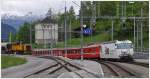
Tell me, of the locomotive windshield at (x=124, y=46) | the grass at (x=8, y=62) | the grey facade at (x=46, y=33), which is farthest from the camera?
the grey facade at (x=46, y=33)

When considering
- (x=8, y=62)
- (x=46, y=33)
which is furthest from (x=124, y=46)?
(x=8, y=62)

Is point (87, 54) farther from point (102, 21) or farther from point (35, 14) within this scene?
point (35, 14)

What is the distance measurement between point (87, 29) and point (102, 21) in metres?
7.02

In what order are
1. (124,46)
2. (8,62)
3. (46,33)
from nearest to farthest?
1. (8,62)
2. (124,46)
3. (46,33)

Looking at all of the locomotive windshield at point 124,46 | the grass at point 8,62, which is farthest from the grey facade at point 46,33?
the grass at point 8,62

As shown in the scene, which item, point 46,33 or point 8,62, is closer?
point 8,62

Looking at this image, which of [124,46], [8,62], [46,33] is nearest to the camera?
[8,62]

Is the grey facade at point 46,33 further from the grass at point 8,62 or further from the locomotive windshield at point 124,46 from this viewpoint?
the grass at point 8,62

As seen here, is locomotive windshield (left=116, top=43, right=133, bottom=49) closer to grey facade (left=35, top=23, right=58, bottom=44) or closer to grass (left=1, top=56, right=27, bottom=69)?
grey facade (left=35, top=23, right=58, bottom=44)

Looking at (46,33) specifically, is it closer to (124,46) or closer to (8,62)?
(124,46)

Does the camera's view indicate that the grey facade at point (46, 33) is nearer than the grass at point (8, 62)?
No

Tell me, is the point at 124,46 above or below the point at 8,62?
above

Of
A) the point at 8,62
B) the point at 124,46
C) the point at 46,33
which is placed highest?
the point at 46,33

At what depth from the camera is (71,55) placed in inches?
1882
